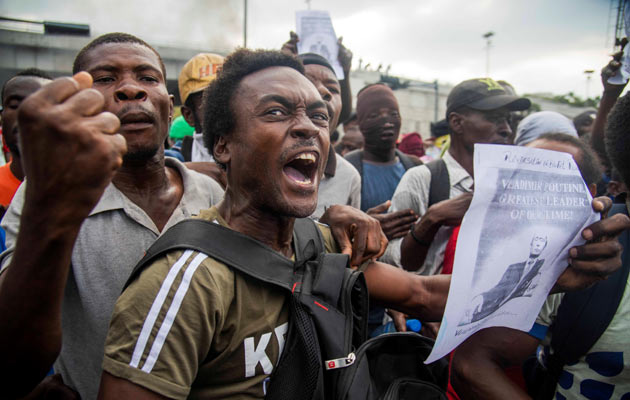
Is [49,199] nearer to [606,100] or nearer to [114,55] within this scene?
[114,55]

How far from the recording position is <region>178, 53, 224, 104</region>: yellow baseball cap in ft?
11.1

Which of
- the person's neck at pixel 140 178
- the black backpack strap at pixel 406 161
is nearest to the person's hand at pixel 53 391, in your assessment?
the person's neck at pixel 140 178

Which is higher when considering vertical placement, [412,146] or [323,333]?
[412,146]

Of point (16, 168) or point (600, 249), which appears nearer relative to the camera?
point (600, 249)

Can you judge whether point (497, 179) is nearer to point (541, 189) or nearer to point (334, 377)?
point (541, 189)

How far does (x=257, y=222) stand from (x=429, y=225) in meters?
1.28

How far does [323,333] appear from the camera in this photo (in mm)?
1366

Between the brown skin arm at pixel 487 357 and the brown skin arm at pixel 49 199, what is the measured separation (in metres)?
1.48

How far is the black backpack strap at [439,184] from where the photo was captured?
2920mm

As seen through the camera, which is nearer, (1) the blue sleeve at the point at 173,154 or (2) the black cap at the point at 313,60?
(2) the black cap at the point at 313,60

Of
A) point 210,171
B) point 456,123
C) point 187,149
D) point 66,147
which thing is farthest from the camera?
point 187,149

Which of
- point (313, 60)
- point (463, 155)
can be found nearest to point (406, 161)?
point (463, 155)

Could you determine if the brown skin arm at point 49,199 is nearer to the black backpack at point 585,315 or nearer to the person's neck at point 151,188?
the person's neck at point 151,188

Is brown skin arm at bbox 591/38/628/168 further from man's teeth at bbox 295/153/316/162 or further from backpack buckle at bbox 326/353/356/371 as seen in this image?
backpack buckle at bbox 326/353/356/371
